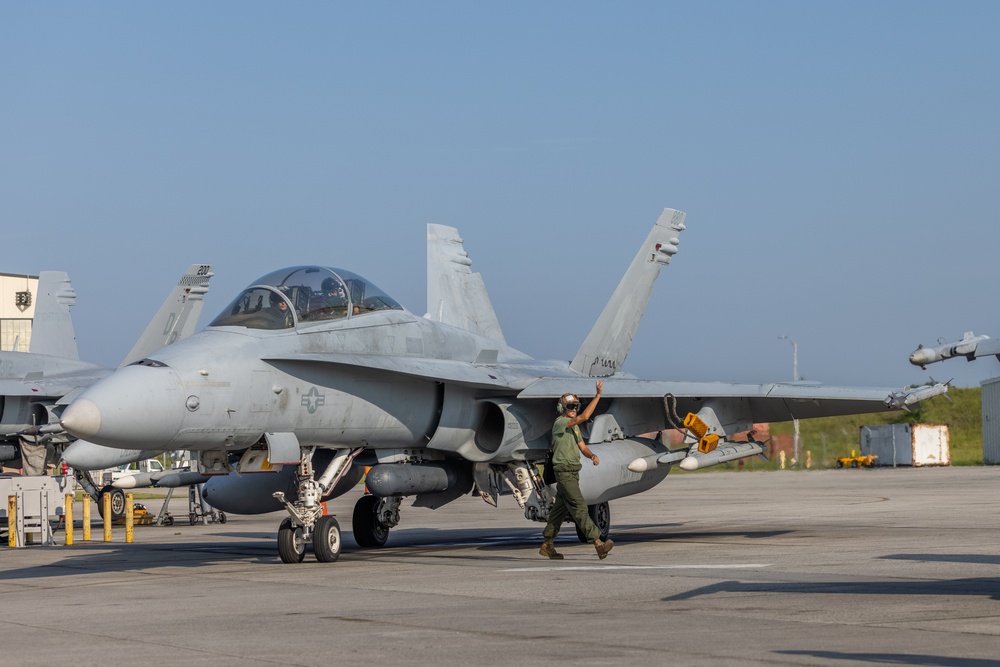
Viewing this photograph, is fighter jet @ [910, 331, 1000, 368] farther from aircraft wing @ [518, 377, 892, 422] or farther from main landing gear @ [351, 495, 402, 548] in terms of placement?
main landing gear @ [351, 495, 402, 548]

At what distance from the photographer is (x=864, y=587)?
A: 356 inches

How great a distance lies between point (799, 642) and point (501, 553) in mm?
7737

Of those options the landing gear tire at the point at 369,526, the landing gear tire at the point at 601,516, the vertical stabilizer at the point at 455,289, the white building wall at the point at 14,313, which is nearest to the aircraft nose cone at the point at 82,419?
the landing gear tire at the point at 369,526

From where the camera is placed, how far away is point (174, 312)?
27.2 m

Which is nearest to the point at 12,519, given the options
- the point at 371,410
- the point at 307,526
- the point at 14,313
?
the point at 307,526

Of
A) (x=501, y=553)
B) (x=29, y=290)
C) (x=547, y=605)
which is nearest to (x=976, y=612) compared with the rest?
(x=547, y=605)

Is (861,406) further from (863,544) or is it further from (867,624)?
(867,624)

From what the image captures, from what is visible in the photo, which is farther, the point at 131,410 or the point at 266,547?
the point at 266,547

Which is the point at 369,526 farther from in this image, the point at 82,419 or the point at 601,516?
the point at 82,419

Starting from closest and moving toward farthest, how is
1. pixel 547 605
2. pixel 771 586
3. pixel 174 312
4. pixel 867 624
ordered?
pixel 867 624 → pixel 547 605 → pixel 771 586 → pixel 174 312

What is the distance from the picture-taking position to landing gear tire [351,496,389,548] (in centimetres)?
1590

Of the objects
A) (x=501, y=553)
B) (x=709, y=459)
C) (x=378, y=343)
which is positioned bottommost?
(x=501, y=553)

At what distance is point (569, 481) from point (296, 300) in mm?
3395

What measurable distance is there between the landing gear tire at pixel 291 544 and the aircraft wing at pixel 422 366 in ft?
5.60
